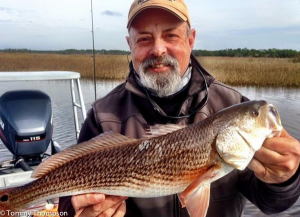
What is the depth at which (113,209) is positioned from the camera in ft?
8.95

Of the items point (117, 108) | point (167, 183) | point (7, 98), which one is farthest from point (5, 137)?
point (167, 183)

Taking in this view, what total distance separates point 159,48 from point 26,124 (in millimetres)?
3188

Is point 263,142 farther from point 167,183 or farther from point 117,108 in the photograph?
point 117,108

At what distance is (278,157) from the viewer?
2.27 meters

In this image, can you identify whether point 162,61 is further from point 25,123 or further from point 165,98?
point 25,123

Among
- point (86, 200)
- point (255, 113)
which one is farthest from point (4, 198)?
point (255, 113)

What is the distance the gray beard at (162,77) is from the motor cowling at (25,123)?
2.80 m

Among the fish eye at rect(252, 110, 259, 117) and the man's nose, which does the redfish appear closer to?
the fish eye at rect(252, 110, 259, 117)

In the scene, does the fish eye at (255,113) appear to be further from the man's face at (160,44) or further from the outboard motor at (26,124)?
the outboard motor at (26,124)

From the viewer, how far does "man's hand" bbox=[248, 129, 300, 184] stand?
227 cm

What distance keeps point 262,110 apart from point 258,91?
2060cm

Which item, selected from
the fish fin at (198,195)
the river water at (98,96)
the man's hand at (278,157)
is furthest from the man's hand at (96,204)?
the river water at (98,96)

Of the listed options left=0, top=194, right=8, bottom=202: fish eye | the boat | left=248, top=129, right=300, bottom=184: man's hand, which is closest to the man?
left=248, top=129, right=300, bottom=184: man's hand

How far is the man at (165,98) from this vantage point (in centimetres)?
309
